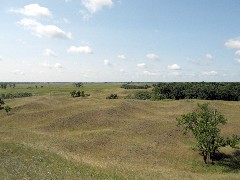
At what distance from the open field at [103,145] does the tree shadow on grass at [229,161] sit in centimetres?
15

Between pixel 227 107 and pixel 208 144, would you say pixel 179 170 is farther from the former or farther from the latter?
pixel 227 107

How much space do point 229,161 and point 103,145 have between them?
2271 cm

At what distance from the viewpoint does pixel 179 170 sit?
4597 centimetres

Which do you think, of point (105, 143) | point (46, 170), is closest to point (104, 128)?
point (105, 143)

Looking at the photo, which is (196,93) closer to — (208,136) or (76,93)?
(76,93)

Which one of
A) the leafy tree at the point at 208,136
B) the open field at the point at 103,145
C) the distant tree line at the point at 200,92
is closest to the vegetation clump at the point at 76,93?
the distant tree line at the point at 200,92

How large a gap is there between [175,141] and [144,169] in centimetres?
1986

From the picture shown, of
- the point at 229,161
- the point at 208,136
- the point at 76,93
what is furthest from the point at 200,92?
the point at 208,136

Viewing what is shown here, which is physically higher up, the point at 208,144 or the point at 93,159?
the point at 208,144

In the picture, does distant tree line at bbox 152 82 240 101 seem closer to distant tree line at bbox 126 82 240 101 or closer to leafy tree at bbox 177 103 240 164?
distant tree line at bbox 126 82 240 101

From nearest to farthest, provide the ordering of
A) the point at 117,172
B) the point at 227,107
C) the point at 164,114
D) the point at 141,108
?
1. the point at 117,172
2. the point at 164,114
3. the point at 141,108
4. the point at 227,107

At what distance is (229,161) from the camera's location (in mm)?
51406

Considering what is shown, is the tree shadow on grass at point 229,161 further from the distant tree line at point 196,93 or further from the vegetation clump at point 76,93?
the vegetation clump at point 76,93

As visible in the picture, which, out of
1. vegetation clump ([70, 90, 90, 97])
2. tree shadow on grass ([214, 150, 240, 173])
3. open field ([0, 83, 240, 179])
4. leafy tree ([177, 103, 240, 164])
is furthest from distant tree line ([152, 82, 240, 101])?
leafy tree ([177, 103, 240, 164])
